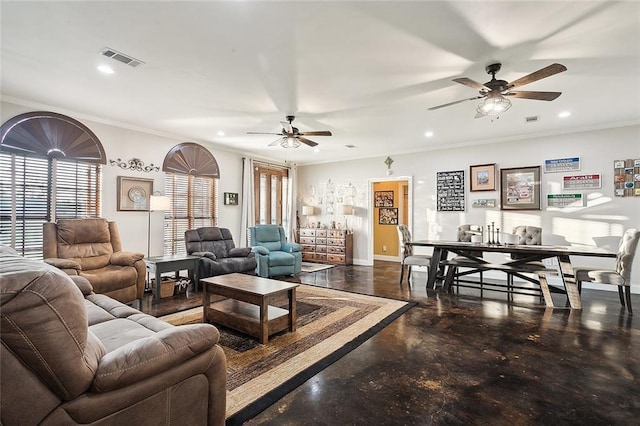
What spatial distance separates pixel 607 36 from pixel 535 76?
1.82 feet

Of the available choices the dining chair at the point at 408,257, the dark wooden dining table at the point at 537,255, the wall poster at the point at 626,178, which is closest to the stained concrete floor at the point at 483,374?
the dark wooden dining table at the point at 537,255

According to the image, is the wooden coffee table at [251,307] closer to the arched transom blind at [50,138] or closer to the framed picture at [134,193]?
the framed picture at [134,193]

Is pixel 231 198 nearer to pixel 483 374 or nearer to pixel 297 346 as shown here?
pixel 297 346

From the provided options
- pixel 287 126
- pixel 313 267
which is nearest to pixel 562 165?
pixel 287 126

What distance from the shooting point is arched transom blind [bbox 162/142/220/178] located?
555 cm

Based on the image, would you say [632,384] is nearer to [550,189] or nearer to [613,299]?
[613,299]

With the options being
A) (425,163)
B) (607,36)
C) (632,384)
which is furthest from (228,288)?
(425,163)

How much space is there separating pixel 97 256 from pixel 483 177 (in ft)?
21.1

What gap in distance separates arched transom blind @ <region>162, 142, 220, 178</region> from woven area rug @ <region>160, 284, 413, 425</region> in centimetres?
296

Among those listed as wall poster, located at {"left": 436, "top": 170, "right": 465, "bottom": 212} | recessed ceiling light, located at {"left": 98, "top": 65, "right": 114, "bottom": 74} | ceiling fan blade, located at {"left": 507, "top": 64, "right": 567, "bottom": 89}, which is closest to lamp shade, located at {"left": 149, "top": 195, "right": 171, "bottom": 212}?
recessed ceiling light, located at {"left": 98, "top": 65, "right": 114, "bottom": 74}

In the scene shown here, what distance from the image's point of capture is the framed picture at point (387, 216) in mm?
8242

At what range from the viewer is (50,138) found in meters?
4.18

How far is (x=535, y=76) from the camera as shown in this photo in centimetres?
260

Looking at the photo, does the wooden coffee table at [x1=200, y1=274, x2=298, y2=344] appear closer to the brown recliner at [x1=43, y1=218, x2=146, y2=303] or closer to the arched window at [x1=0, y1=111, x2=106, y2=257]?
the brown recliner at [x1=43, y1=218, x2=146, y2=303]
